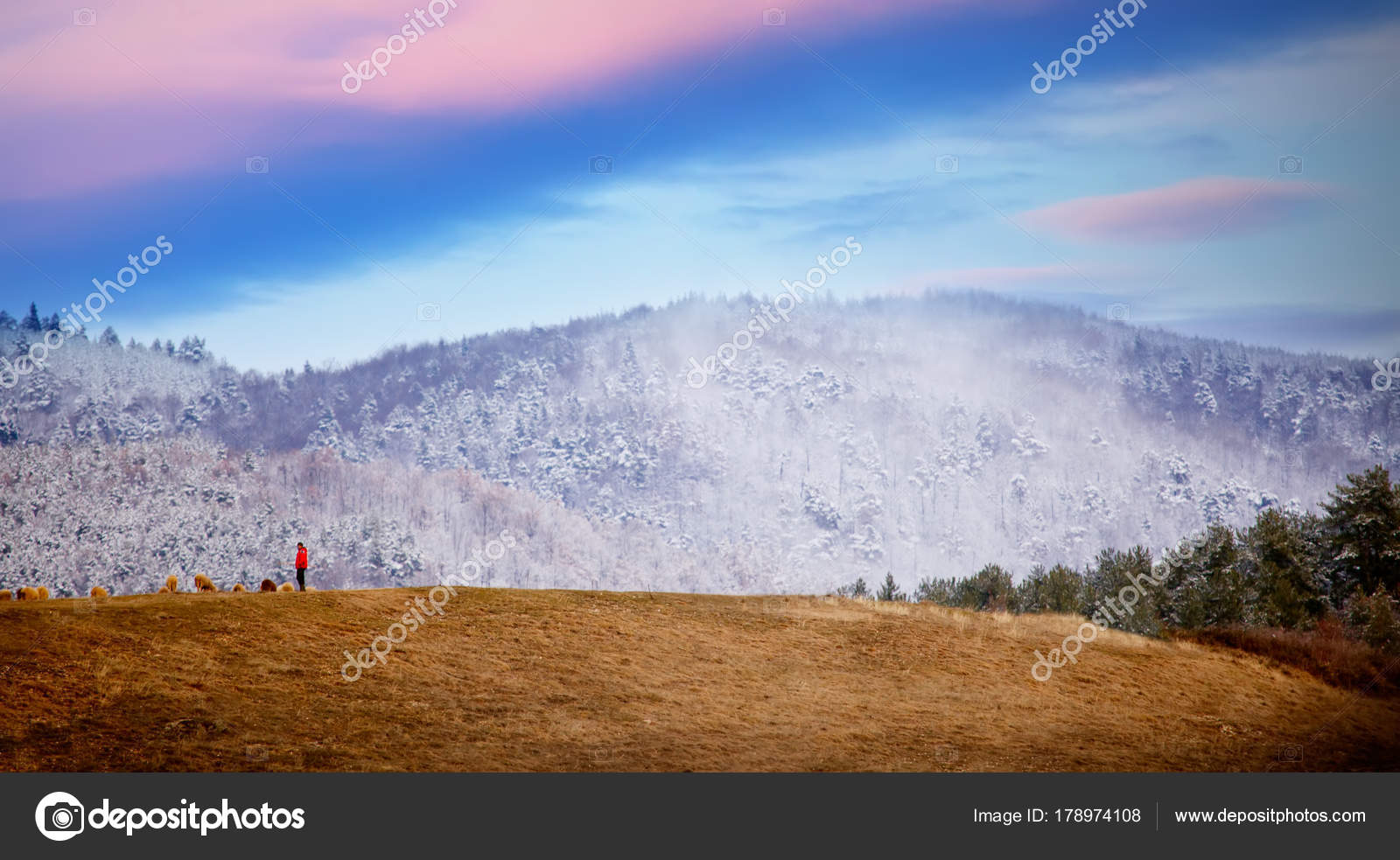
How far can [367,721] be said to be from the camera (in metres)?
25.4

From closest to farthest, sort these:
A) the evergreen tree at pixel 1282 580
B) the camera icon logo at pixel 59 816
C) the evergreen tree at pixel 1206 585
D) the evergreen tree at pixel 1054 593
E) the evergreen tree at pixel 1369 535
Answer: the camera icon logo at pixel 59 816, the evergreen tree at pixel 1282 580, the evergreen tree at pixel 1369 535, the evergreen tree at pixel 1206 585, the evergreen tree at pixel 1054 593

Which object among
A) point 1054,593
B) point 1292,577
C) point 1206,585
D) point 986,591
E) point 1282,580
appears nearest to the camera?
point 1282,580

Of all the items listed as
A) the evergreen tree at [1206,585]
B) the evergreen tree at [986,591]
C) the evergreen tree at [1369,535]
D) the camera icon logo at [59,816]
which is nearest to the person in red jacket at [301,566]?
the camera icon logo at [59,816]

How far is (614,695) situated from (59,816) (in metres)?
13.8

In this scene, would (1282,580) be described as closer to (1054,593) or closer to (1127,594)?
(1127,594)

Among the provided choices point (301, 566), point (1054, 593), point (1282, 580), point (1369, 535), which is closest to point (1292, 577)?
point (1282, 580)

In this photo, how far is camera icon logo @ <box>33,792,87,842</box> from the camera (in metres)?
19.9

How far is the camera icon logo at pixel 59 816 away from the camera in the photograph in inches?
784

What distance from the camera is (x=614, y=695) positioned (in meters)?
30.1

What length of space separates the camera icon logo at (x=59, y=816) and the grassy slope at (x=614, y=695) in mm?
1260

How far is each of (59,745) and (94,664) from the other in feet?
13.3

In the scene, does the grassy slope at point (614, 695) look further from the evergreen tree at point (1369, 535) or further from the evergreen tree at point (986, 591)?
the evergreen tree at point (986, 591)

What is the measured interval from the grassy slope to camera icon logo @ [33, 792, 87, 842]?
49.6 inches

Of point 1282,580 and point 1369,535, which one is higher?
point 1369,535
